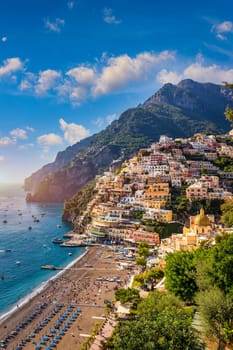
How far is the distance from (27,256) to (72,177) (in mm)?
110360

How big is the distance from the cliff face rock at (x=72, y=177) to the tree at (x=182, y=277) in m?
139

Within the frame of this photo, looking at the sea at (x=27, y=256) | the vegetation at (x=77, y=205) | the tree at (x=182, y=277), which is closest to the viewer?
the tree at (x=182, y=277)

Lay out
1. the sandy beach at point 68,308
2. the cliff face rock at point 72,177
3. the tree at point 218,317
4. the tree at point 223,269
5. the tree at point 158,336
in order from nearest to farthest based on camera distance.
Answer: the tree at point 158,336 → the tree at point 218,317 → the tree at point 223,269 → the sandy beach at point 68,308 → the cliff face rock at point 72,177

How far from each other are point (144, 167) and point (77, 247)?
38.0 m

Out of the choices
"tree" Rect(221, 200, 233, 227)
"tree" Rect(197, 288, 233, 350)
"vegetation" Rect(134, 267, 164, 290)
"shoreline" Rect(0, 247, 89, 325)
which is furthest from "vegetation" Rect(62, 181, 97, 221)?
"tree" Rect(197, 288, 233, 350)

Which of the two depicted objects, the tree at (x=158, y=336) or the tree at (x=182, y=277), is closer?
the tree at (x=158, y=336)

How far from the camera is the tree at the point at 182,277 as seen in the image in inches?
1033

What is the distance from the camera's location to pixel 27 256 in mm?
60844

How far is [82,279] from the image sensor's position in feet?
158

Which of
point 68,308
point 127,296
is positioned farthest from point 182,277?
point 68,308

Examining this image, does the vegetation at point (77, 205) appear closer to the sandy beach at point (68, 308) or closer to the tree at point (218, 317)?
the sandy beach at point (68, 308)

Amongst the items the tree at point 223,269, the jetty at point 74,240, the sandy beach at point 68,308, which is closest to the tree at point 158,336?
the tree at point 223,269

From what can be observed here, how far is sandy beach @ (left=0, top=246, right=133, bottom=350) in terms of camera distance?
101ft

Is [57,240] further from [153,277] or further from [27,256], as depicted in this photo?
[153,277]
